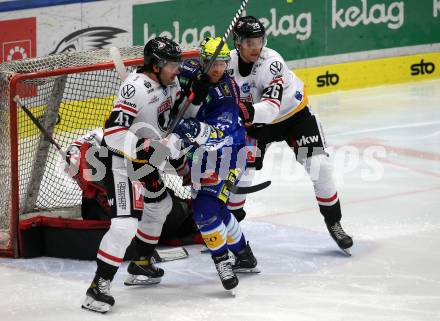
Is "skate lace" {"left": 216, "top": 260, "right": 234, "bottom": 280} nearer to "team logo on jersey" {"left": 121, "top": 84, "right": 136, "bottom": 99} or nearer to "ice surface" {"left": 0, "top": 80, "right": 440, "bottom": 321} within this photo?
"ice surface" {"left": 0, "top": 80, "right": 440, "bottom": 321}

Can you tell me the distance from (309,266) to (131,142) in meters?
1.26

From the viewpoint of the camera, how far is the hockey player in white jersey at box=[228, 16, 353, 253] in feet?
18.3

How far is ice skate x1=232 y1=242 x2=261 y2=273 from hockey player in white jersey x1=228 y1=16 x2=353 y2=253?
0.40 m

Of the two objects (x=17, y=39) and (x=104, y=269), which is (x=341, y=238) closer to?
(x=104, y=269)

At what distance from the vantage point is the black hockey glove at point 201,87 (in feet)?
16.7

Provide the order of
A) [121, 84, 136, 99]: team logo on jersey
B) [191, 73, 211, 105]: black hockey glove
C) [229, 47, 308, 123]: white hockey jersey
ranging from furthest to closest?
[229, 47, 308, 123]: white hockey jersey → [191, 73, 211, 105]: black hockey glove → [121, 84, 136, 99]: team logo on jersey

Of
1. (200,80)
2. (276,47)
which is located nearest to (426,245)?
(200,80)

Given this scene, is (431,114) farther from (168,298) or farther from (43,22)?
(168,298)

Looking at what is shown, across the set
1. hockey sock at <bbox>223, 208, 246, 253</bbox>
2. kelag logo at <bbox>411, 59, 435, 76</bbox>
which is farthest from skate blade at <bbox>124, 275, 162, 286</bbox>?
kelag logo at <bbox>411, 59, 435, 76</bbox>

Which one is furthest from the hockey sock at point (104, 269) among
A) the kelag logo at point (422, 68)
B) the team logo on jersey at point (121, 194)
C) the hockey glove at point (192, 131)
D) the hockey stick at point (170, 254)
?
the kelag logo at point (422, 68)

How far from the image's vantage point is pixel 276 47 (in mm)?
9812

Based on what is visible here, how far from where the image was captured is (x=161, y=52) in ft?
16.2

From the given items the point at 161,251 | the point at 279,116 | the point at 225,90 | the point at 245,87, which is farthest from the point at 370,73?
the point at 225,90

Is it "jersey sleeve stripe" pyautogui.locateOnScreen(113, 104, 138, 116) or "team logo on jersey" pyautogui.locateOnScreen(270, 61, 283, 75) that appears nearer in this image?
"jersey sleeve stripe" pyautogui.locateOnScreen(113, 104, 138, 116)
